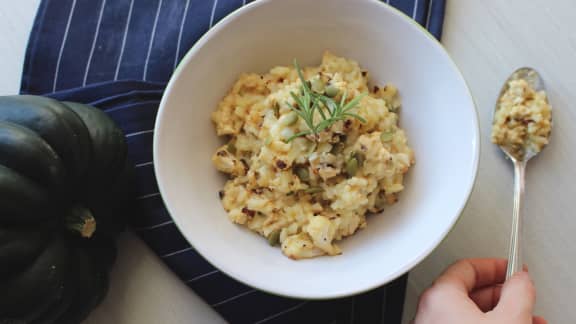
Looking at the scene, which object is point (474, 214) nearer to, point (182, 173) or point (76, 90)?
point (182, 173)

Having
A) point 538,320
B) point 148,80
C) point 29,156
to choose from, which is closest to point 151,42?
point 148,80

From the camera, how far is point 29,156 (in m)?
1.47

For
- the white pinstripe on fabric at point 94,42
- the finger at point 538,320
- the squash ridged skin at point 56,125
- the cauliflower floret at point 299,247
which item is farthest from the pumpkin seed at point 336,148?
the white pinstripe on fabric at point 94,42

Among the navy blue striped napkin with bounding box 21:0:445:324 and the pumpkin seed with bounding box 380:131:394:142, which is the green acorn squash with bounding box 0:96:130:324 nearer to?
the navy blue striped napkin with bounding box 21:0:445:324

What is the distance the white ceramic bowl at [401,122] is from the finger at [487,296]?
1.19 feet

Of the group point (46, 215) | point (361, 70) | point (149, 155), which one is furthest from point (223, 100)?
point (46, 215)

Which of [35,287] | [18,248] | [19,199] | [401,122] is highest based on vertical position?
[401,122]

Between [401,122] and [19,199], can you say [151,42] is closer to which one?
[19,199]

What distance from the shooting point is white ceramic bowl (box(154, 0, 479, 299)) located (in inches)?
61.6

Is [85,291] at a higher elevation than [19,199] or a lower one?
lower

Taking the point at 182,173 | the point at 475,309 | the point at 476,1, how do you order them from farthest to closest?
1. the point at 476,1
2. the point at 182,173
3. the point at 475,309

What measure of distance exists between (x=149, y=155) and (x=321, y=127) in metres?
0.68

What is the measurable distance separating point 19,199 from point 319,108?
882 mm

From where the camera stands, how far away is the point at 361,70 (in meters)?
1.81
